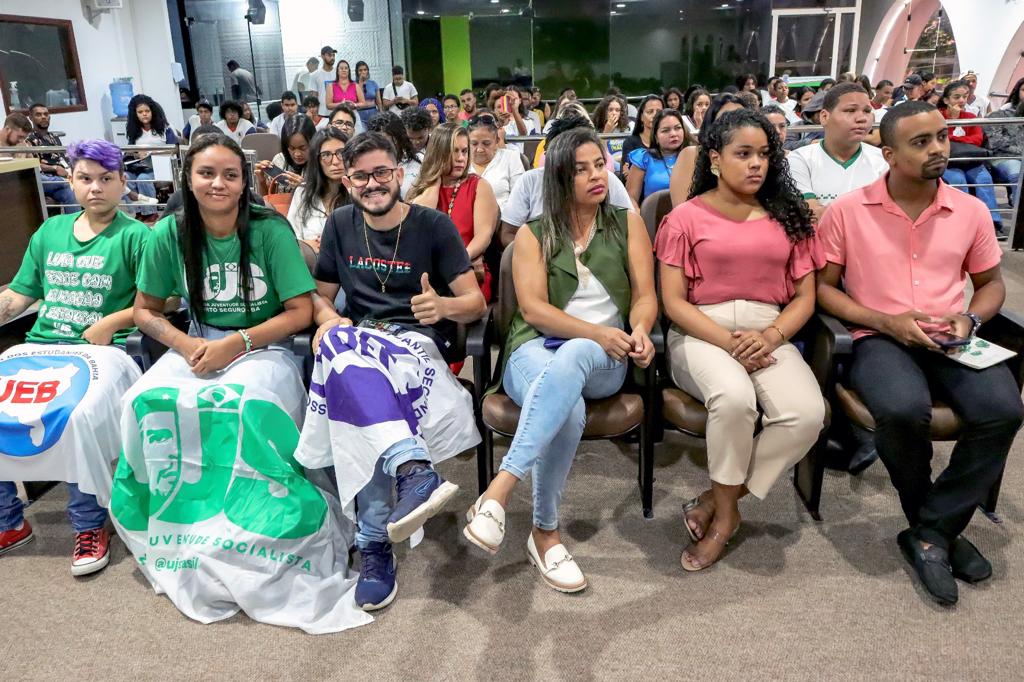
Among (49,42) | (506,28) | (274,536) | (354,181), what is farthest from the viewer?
(506,28)

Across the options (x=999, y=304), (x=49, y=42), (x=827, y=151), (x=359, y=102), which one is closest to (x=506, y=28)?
(x=359, y=102)

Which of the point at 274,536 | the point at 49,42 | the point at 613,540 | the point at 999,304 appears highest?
the point at 49,42

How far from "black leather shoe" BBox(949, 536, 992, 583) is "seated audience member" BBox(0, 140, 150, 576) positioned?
2.45m

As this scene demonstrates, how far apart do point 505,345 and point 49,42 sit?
9019mm

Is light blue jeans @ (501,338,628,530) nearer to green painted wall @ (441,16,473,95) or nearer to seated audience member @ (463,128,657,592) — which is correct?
seated audience member @ (463,128,657,592)

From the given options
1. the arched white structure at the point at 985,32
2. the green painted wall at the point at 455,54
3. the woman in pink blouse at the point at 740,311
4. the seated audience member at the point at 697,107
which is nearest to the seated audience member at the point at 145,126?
the seated audience member at the point at 697,107

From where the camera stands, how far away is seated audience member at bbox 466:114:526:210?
12.6ft

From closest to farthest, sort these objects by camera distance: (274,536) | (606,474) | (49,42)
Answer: (274,536), (606,474), (49,42)

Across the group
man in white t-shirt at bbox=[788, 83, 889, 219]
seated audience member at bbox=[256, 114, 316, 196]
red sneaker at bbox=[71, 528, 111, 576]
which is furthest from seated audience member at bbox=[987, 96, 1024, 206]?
red sneaker at bbox=[71, 528, 111, 576]

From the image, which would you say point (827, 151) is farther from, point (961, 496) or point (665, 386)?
point (961, 496)

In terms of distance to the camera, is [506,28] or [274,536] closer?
[274,536]

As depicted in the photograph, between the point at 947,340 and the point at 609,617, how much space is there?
3.98 feet

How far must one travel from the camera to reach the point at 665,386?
2.45 meters

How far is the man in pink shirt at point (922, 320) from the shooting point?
6.94 feet
